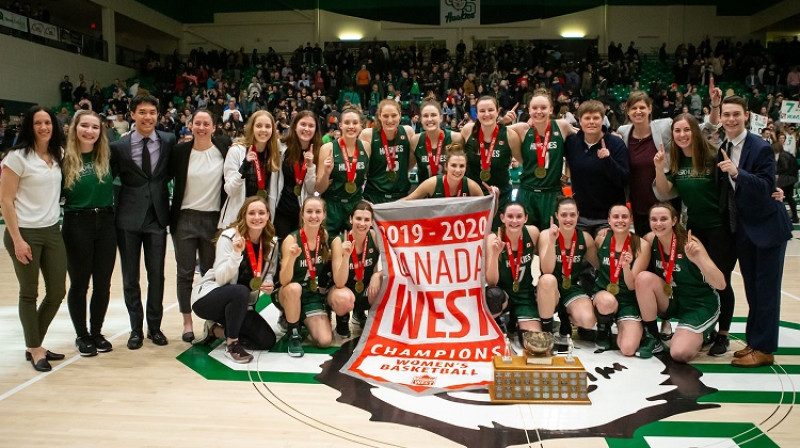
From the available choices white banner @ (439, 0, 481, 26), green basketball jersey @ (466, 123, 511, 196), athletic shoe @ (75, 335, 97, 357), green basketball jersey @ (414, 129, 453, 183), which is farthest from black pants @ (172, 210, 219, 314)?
white banner @ (439, 0, 481, 26)

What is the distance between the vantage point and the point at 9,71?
64.8 feet

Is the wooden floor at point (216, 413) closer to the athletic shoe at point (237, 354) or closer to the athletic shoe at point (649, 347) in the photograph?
the athletic shoe at point (237, 354)

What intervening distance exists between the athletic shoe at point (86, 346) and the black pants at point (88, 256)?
46 mm

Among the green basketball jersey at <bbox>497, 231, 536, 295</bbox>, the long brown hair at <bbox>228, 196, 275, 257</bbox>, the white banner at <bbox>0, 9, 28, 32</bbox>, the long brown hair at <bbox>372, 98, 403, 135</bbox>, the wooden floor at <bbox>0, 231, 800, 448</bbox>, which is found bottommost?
the wooden floor at <bbox>0, 231, 800, 448</bbox>

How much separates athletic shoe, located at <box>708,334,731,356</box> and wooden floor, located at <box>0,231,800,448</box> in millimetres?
111

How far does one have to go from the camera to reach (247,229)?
475cm

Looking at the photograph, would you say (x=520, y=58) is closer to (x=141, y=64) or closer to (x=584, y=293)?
(x=141, y=64)

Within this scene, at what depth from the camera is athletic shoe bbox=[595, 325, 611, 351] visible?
4984 millimetres

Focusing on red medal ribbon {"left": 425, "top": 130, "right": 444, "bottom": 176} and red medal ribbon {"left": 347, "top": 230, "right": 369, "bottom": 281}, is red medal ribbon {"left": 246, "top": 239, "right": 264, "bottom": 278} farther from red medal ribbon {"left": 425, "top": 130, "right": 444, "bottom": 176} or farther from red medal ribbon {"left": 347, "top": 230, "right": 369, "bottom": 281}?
red medal ribbon {"left": 425, "top": 130, "right": 444, "bottom": 176}

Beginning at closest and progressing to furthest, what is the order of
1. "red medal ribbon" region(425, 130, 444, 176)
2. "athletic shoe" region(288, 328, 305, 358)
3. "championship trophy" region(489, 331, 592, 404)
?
"championship trophy" region(489, 331, 592, 404), "athletic shoe" region(288, 328, 305, 358), "red medal ribbon" region(425, 130, 444, 176)

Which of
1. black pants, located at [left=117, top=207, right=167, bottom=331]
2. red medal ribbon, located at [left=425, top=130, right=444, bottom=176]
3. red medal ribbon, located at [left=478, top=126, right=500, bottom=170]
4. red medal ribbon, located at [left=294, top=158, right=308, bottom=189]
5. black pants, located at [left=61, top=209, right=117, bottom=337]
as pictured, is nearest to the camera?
black pants, located at [left=61, top=209, right=117, bottom=337]

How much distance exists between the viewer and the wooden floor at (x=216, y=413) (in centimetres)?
338

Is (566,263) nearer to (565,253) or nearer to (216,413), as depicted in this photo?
(565,253)

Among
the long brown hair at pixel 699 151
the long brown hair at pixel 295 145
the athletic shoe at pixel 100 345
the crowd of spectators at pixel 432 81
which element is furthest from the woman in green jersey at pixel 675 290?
the crowd of spectators at pixel 432 81
